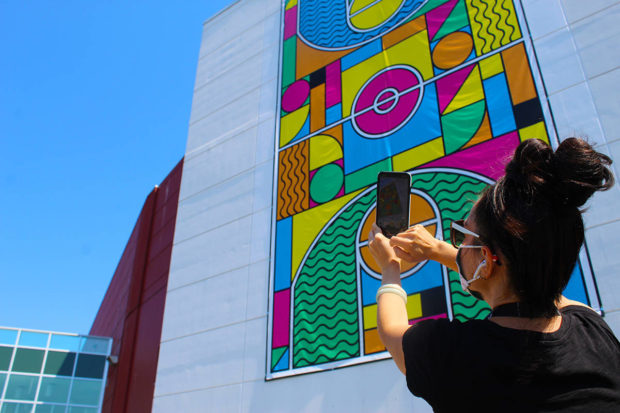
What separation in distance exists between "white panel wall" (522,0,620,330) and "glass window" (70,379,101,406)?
1190 cm

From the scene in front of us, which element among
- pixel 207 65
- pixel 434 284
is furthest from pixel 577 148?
pixel 207 65

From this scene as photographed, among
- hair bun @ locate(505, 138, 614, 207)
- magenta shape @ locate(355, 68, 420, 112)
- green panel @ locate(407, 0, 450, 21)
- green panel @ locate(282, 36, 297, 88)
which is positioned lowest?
hair bun @ locate(505, 138, 614, 207)

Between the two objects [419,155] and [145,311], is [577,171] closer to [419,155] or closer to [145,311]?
[419,155]

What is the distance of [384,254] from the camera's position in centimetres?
143

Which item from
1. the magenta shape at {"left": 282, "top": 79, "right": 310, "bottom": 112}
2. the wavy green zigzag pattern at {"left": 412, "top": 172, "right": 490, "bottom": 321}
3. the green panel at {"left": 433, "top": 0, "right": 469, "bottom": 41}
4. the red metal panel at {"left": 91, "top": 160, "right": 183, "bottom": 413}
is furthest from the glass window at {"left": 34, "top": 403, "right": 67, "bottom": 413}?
the green panel at {"left": 433, "top": 0, "right": 469, "bottom": 41}

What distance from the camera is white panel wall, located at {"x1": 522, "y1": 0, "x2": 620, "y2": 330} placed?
4.26 meters

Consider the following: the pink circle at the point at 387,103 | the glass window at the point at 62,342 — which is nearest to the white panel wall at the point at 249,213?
the pink circle at the point at 387,103

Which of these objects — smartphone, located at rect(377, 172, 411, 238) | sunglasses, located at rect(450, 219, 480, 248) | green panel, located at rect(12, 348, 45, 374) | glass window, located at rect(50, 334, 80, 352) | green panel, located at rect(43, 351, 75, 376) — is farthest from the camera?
glass window, located at rect(50, 334, 80, 352)

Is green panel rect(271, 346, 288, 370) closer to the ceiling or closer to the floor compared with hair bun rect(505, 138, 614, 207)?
closer to the ceiling

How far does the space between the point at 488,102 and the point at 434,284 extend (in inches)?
78.3

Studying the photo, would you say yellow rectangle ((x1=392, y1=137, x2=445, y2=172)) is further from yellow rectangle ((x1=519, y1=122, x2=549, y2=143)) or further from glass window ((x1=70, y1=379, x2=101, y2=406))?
glass window ((x1=70, y1=379, x2=101, y2=406))

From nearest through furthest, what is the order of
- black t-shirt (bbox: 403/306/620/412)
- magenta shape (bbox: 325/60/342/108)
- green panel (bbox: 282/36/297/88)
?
black t-shirt (bbox: 403/306/620/412)
magenta shape (bbox: 325/60/342/108)
green panel (bbox: 282/36/297/88)

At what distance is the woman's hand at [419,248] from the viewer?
56.1 inches

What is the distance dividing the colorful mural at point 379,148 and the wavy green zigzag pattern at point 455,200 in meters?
0.01
